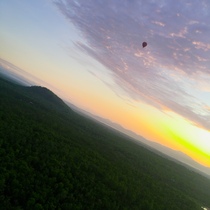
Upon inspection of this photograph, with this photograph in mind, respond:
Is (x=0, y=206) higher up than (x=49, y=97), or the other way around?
(x=49, y=97)

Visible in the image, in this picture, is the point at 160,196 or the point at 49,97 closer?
the point at 160,196

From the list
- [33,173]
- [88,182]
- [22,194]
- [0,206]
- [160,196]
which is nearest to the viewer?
[0,206]

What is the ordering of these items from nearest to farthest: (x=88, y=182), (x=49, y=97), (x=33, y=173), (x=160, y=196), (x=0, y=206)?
(x=0, y=206), (x=33, y=173), (x=88, y=182), (x=160, y=196), (x=49, y=97)

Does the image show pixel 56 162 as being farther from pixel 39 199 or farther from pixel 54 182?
pixel 39 199

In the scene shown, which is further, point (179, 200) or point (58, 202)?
point (179, 200)

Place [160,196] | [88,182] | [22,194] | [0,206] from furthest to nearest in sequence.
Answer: [160,196] → [88,182] → [22,194] → [0,206]

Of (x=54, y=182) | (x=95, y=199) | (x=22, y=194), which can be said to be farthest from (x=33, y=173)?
(x=95, y=199)

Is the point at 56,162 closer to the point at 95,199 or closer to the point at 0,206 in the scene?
the point at 95,199

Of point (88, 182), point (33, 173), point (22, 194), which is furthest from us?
point (88, 182)

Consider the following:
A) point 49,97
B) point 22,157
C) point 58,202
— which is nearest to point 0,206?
point 58,202
